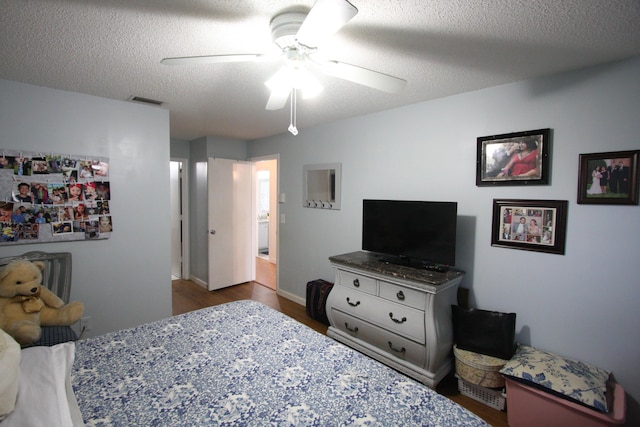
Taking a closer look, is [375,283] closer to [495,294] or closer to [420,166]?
[495,294]

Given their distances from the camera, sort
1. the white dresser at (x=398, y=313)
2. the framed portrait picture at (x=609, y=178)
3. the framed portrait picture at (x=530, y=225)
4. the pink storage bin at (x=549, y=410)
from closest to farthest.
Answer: the pink storage bin at (x=549, y=410) → the framed portrait picture at (x=609, y=178) → the framed portrait picture at (x=530, y=225) → the white dresser at (x=398, y=313)

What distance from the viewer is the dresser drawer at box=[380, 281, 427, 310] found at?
7.68 ft

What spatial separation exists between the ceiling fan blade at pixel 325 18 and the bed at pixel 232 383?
144 centimetres

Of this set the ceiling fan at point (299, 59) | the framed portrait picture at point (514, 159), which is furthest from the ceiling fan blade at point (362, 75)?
the framed portrait picture at point (514, 159)

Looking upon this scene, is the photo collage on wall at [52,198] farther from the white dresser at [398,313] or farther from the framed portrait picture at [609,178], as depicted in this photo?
the framed portrait picture at [609,178]

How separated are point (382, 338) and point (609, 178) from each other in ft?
6.44

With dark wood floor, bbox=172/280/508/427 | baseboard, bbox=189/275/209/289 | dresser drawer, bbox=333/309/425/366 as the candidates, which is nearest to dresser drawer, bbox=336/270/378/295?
dresser drawer, bbox=333/309/425/366

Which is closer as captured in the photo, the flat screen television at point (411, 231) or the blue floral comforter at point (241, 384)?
the blue floral comforter at point (241, 384)

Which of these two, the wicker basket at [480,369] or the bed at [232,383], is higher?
the bed at [232,383]

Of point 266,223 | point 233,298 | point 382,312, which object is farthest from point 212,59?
point 266,223

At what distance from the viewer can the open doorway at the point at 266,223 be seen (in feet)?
19.2

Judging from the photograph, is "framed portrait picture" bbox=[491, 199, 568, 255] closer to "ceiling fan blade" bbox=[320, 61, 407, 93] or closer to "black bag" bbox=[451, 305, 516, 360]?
"black bag" bbox=[451, 305, 516, 360]

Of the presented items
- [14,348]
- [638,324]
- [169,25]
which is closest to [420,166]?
[638,324]

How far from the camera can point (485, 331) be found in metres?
2.24
